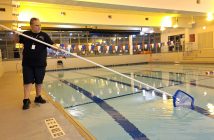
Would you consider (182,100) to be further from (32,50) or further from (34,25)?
(34,25)

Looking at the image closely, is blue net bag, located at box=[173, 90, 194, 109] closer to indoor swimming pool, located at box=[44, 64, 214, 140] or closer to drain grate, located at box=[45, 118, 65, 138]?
indoor swimming pool, located at box=[44, 64, 214, 140]

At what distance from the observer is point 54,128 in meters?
2.03

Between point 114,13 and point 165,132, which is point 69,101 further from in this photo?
point 114,13

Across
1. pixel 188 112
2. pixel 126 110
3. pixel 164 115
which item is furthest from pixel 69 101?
pixel 188 112

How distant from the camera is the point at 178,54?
1540 cm

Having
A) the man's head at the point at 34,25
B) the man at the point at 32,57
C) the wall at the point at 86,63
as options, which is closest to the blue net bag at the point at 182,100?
the man at the point at 32,57

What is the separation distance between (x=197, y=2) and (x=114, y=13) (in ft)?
14.6

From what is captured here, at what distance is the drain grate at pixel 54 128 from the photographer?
188cm

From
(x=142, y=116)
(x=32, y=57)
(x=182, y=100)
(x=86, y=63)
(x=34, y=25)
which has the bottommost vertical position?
(x=142, y=116)

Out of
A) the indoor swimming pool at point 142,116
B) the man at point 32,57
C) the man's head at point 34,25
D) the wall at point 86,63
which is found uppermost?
the man's head at point 34,25

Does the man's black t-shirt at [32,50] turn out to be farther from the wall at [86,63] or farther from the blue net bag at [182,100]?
the wall at [86,63]

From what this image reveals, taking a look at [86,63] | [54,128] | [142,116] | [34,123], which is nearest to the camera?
[54,128]

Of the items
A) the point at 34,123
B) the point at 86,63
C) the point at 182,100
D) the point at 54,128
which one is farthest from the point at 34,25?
the point at 86,63

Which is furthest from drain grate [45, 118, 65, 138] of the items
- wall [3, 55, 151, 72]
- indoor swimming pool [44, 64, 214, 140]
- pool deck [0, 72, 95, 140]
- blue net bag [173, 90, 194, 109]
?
wall [3, 55, 151, 72]
